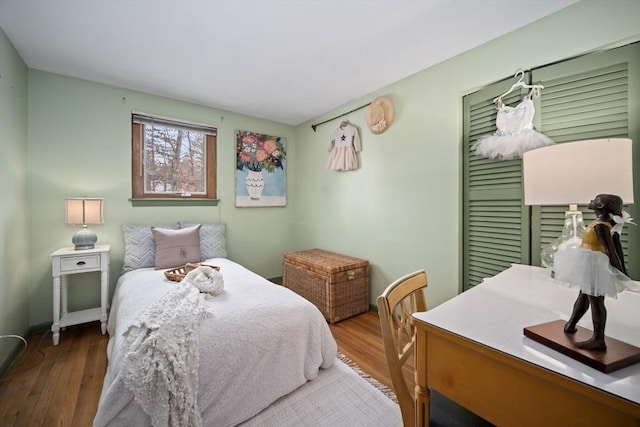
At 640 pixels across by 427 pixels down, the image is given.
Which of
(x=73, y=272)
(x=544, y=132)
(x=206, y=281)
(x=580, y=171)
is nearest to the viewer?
(x=580, y=171)

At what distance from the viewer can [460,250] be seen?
79.3 inches

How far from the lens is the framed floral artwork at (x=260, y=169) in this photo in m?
3.32

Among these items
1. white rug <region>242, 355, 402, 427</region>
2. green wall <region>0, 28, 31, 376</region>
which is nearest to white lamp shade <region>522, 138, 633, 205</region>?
white rug <region>242, 355, 402, 427</region>

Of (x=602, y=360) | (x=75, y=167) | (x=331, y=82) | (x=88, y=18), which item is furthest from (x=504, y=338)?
(x=75, y=167)

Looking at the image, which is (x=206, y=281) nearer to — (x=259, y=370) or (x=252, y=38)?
(x=259, y=370)

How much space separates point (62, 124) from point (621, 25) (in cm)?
410

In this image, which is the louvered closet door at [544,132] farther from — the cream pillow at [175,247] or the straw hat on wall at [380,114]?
the cream pillow at [175,247]

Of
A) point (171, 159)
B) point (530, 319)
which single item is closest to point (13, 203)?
point (171, 159)

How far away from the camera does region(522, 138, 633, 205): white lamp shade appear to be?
100 centimetres

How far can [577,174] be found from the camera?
1079 mm

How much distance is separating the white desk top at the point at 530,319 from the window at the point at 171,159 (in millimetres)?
2935

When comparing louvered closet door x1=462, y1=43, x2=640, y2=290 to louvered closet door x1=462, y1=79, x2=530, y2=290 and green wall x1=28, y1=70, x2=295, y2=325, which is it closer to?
louvered closet door x1=462, y1=79, x2=530, y2=290

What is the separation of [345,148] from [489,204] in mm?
1571

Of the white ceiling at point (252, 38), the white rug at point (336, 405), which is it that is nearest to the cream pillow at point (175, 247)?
the white ceiling at point (252, 38)
